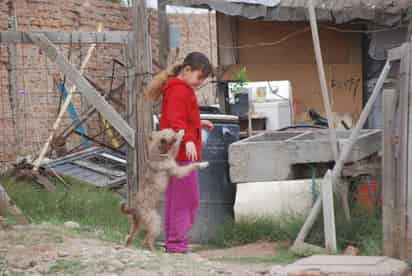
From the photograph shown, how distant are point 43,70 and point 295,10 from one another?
3860 mm

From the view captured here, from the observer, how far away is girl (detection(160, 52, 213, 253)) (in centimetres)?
538

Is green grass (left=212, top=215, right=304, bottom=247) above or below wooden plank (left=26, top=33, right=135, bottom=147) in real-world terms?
below

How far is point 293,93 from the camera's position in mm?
12859

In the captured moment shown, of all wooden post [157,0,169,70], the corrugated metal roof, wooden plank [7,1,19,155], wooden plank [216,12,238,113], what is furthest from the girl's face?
wooden post [157,0,169,70]

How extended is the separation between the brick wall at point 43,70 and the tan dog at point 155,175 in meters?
3.45

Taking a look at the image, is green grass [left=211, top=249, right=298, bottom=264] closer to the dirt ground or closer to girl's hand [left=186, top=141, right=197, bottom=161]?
the dirt ground

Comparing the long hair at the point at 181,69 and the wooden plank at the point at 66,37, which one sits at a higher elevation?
the wooden plank at the point at 66,37

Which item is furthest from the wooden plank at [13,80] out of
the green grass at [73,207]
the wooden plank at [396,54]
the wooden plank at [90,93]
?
the wooden plank at [396,54]

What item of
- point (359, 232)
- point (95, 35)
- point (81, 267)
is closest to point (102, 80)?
point (95, 35)

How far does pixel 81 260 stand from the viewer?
173 inches

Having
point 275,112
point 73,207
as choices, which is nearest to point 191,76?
point 73,207

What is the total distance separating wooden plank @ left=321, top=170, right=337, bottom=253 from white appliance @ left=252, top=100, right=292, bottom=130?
5953 mm

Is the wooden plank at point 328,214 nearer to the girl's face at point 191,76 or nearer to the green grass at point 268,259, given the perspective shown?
the green grass at point 268,259

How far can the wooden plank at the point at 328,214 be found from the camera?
626 centimetres
